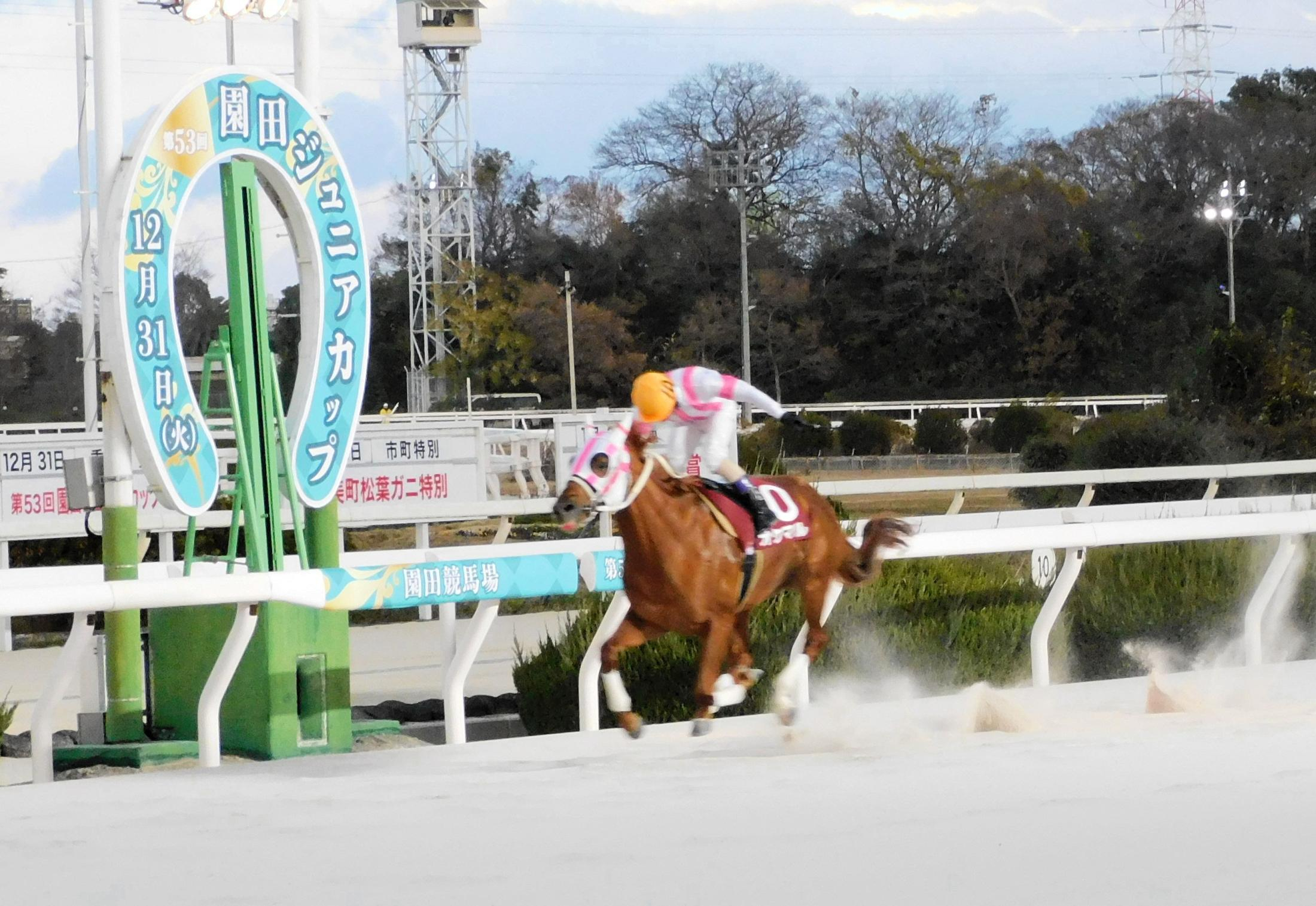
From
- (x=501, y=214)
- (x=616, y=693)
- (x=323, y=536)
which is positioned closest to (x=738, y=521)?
(x=616, y=693)

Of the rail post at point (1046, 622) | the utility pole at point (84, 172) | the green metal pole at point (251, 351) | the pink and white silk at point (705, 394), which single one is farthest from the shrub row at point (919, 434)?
the pink and white silk at point (705, 394)

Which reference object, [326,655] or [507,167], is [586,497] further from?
[507,167]

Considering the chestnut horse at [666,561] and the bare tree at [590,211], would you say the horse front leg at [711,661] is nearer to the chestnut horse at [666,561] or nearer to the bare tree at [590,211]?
the chestnut horse at [666,561]

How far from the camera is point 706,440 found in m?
5.14

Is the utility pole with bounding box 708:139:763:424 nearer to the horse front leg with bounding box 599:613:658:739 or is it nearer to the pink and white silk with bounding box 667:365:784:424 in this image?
the pink and white silk with bounding box 667:365:784:424

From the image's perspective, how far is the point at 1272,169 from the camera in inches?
1813

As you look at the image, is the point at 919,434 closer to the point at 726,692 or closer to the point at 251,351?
the point at 251,351

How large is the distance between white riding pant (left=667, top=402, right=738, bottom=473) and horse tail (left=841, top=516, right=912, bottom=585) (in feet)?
2.12

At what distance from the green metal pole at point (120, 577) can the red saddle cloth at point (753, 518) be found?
2.25 m

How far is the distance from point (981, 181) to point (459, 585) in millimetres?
44540

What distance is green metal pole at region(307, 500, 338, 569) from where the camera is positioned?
643 cm

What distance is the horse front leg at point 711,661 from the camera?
4859 millimetres

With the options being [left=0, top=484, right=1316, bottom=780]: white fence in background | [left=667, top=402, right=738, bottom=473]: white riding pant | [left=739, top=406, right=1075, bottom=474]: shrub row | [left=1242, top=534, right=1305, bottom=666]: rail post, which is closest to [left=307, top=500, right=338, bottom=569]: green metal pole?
[left=0, top=484, right=1316, bottom=780]: white fence in background

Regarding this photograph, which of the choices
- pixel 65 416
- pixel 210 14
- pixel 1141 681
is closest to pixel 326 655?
pixel 210 14
